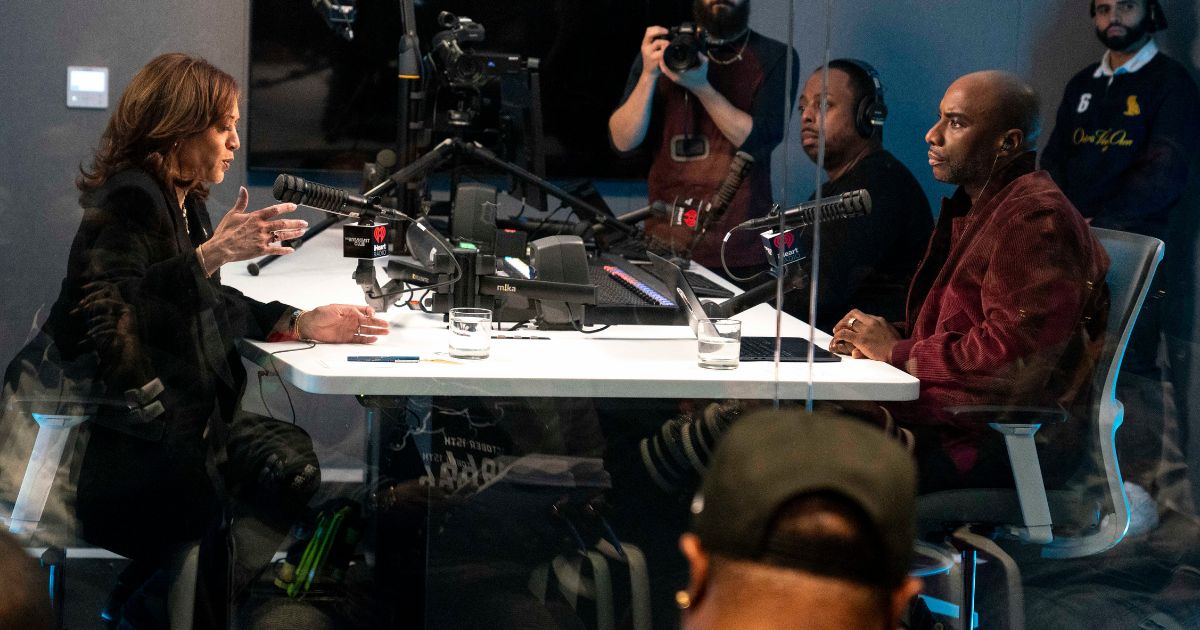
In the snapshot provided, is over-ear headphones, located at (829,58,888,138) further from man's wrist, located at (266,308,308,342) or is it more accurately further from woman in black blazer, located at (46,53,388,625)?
man's wrist, located at (266,308,308,342)

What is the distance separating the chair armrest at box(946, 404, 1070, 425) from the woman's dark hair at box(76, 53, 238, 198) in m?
1.47

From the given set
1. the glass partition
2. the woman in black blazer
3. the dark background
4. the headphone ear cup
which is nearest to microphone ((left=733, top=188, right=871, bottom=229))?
the glass partition

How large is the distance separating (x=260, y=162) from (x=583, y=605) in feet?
3.46

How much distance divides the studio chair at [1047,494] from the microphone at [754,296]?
15.3 inches

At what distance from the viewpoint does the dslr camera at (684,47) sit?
2924 millimetres

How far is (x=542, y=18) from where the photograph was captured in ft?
9.75

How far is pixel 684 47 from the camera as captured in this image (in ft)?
9.78

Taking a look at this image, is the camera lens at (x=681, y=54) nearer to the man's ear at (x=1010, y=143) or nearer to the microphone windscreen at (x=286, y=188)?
the man's ear at (x=1010, y=143)

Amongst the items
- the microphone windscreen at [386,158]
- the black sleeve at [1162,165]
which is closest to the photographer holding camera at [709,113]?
the black sleeve at [1162,165]

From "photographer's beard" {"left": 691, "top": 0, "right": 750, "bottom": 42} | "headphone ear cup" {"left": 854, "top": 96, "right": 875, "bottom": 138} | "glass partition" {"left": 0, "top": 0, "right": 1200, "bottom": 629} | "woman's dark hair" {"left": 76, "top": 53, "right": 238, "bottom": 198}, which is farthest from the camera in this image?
"photographer's beard" {"left": 691, "top": 0, "right": 750, "bottom": 42}

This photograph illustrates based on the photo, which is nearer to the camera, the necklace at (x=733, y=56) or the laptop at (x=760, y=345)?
the laptop at (x=760, y=345)

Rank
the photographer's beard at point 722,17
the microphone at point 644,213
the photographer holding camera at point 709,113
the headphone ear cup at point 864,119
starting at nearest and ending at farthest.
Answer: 1. the headphone ear cup at point 864,119
2. the photographer holding camera at point 709,113
3. the photographer's beard at point 722,17
4. the microphone at point 644,213

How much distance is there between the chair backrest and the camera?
2.25 m

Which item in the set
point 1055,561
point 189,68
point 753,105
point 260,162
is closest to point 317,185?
point 260,162
